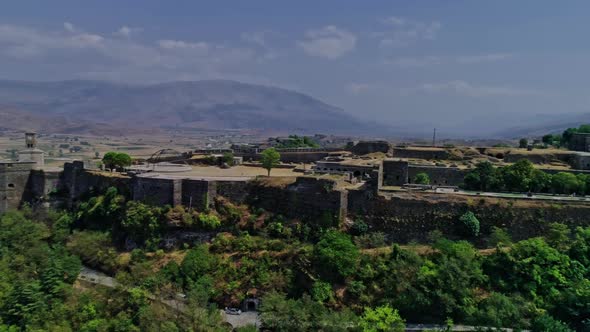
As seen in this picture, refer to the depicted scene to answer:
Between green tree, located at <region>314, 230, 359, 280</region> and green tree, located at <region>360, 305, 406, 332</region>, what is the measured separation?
3.16m

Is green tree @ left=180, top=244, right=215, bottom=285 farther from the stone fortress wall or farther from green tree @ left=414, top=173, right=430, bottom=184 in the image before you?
green tree @ left=414, top=173, right=430, bottom=184

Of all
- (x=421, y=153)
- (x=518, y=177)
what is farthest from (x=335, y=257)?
(x=421, y=153)

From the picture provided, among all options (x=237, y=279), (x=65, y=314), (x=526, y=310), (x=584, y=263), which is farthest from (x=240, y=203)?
(x=584, y=263)

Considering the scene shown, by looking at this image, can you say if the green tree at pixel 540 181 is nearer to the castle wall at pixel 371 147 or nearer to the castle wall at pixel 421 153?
the castle wall at pixel 421 153

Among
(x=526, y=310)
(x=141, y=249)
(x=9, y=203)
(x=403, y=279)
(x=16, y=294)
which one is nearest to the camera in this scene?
(x=526, y=310)

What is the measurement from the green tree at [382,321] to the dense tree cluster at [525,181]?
13.0 meters

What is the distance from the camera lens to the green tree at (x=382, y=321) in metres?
19.1

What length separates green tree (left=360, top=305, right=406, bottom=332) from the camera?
19.1 metres

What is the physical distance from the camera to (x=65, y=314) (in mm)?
22641

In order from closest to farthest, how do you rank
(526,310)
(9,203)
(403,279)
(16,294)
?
(526,310) < (403,279) < (16,294) < (9,203)

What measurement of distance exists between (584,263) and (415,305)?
28.6 ft

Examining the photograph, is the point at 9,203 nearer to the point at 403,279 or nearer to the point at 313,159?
the point at 313,159

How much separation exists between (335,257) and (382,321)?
445cm

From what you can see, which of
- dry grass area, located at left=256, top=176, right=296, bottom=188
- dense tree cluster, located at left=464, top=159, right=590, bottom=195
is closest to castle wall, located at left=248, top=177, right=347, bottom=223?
dry grass area, located at left=256, top=176, right=296, bottom=188
